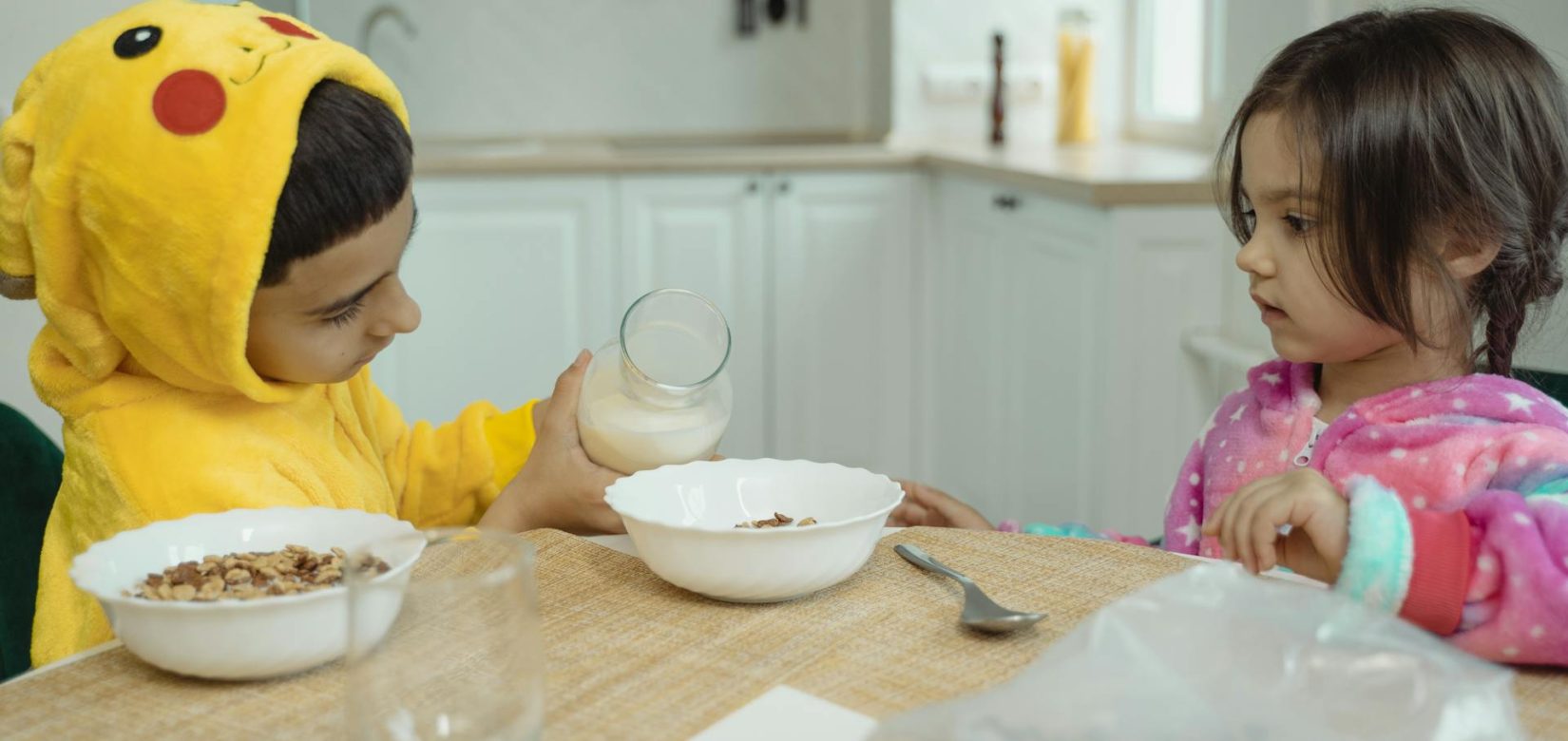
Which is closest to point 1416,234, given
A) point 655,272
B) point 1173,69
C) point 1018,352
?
point 1018,352

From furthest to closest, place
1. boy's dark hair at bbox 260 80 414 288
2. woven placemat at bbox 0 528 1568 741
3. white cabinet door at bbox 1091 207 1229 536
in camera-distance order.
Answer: white cabinet door at bbox 1091 207 1229 536
boy's dark hair at bbox 260 80 414 288
woven placemat at bbox 0 528 1568 741

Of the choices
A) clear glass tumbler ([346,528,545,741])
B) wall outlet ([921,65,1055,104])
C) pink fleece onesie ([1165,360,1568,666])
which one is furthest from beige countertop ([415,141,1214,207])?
clear glass tumbler ([346,528,545,741])

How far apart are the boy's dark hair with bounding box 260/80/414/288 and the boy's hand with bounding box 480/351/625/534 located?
224 millimetres

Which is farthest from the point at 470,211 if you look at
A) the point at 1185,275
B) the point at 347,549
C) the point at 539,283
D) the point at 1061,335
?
the point at 347,549

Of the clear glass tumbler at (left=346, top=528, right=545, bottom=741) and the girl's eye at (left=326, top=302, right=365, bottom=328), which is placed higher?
the girl's eye at (left=326, top=302, right=365, bottom=328)

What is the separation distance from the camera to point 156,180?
2.95 ft

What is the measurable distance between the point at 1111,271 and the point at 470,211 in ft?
4.46

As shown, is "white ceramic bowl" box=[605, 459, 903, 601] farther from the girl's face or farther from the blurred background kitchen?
the blurred background kitchen

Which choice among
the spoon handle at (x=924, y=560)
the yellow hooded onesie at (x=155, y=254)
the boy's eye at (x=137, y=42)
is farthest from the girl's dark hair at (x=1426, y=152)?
the boy's eye at (x=137, y=42)

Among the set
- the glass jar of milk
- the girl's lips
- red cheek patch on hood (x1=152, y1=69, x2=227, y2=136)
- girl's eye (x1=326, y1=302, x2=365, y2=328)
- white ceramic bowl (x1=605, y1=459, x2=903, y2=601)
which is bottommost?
white ceramic bowl (x1=605, y1=459, x2=903, y2=601)

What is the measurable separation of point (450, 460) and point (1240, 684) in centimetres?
85

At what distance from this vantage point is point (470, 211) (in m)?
2.89

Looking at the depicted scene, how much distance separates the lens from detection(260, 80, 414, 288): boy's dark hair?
0.95 m

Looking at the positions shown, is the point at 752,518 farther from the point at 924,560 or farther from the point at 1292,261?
the point at 1292,261
